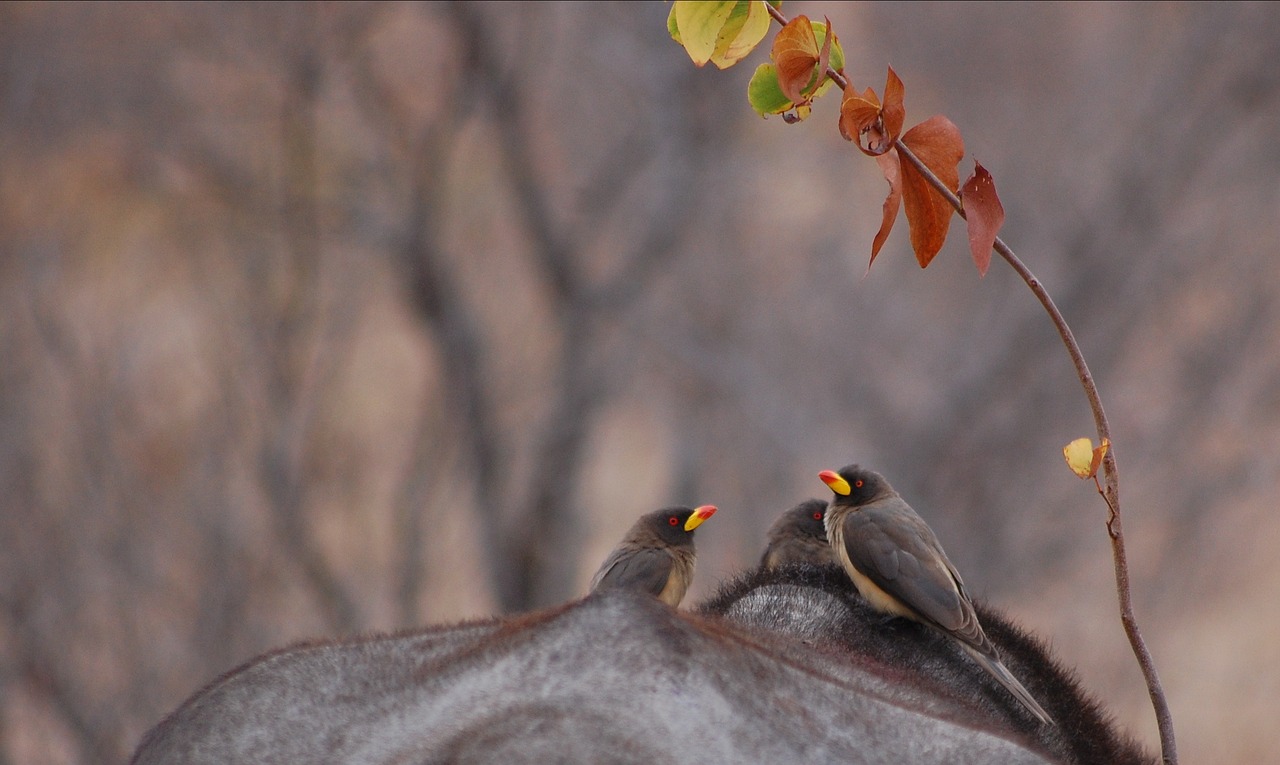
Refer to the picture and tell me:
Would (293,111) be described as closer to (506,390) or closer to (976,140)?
(506,390)

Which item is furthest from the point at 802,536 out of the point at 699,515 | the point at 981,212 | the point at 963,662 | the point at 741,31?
the point at 741,31

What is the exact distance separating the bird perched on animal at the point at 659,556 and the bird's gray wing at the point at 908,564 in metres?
0.66

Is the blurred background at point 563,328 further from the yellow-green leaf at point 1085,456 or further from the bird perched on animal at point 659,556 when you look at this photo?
the yellow-green leaf at point 1085,456

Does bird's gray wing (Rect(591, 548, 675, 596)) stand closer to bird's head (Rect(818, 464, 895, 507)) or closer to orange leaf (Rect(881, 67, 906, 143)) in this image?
bird's head (Rect(818, 464, 895, 507))

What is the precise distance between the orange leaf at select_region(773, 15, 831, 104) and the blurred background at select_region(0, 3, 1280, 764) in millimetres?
6858

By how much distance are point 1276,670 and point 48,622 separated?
769 cm

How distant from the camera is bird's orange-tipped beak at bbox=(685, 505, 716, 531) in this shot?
4.27 meters

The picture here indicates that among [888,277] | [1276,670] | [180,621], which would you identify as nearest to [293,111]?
[180,621]

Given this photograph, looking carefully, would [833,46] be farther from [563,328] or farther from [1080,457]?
A: [563,328]

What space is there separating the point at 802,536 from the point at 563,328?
5818mm

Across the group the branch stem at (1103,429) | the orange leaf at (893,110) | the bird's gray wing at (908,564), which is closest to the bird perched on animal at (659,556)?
the bird's gray wing at (908,564)

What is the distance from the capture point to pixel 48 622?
832 cm

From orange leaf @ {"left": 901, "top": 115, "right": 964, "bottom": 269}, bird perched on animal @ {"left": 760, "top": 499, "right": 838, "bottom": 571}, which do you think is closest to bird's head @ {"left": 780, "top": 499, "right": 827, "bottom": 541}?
bird perched on animal @ {"left": 760, "top": 499, "right": 838, "bottom": 571}

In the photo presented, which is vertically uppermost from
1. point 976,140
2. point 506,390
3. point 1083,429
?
point 976,140
